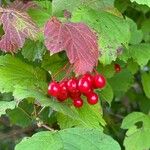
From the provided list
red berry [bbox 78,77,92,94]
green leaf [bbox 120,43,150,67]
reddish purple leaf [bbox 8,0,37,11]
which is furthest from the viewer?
green leaf [bbox 120,43,150,67]

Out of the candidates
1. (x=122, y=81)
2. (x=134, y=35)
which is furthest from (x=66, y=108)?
(x=122, y=81)

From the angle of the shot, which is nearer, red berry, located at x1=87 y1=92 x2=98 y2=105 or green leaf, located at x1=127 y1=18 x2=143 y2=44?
red berry, located at x1=87 y1=92 x2=98 y2=105

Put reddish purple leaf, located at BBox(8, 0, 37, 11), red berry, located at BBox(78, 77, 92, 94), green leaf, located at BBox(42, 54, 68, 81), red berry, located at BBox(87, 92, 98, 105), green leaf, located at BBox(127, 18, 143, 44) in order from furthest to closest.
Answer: green leaf, located at BBox(127, 18, 143, 44) → green leaf, located at BBox(42, 54, 68, 81) → reddish purple leaf, located at BBox(8, 0, 37, 11) → red berry, located at BBox(87, 92, 98, 105) → red berry, located at BBox(78, 77, 92, 94)

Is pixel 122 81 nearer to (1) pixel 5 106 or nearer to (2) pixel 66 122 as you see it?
(2) pixel 66 122

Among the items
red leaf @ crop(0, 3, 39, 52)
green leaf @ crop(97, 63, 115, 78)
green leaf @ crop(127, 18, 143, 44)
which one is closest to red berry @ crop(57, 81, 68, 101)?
red leaf @ crop(0, 3, 39, 52)

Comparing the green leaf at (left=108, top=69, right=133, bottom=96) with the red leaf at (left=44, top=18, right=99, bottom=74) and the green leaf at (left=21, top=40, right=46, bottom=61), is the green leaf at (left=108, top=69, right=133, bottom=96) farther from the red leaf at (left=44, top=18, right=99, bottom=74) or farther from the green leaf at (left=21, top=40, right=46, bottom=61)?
the red leaf at (left=44, top=18, right=99, bottom=74)

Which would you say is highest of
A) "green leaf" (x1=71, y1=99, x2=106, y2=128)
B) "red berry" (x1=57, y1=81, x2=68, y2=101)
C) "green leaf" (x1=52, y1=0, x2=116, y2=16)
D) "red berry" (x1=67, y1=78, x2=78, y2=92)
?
"green leaf" (x1=52, y1=0, x2=116, y2=16)

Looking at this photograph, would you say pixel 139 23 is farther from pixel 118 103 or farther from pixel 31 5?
pixel 31 5
